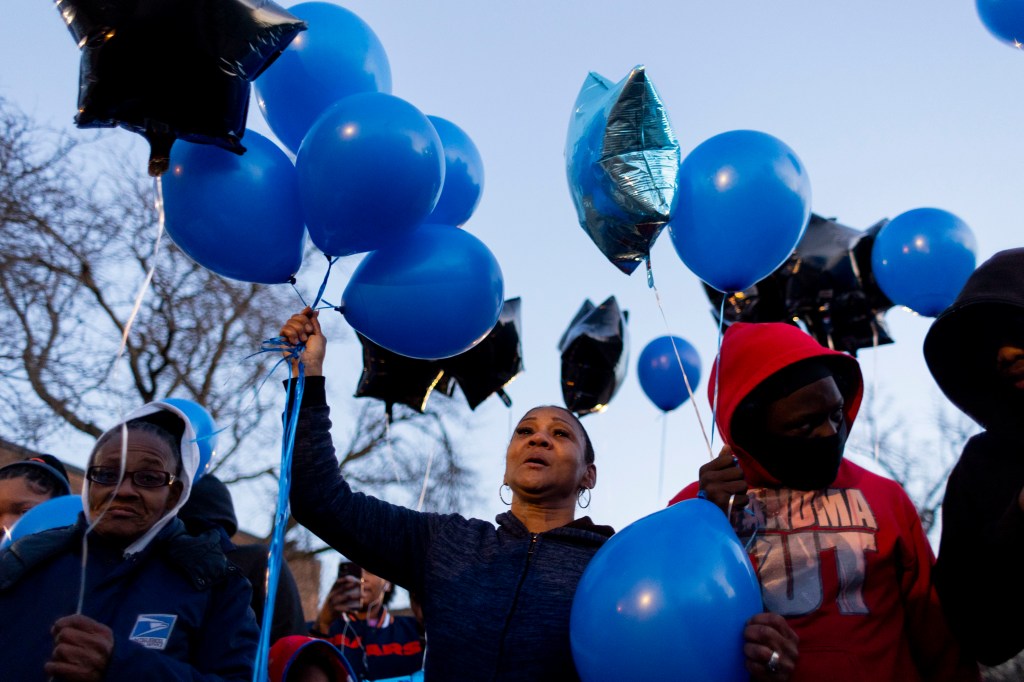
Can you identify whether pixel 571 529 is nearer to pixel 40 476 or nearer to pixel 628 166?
pixel 628 166

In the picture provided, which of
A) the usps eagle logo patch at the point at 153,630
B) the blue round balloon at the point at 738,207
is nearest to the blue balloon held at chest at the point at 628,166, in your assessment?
the blue round balloon at the point at 738,207

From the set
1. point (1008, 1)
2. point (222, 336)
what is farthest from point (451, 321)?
point (222, 336)

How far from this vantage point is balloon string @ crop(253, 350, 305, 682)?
2.05 m

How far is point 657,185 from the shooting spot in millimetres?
3139

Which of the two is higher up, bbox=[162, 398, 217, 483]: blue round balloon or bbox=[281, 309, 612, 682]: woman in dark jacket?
bbox=[162, 398, 217, 483]: blue round balloon

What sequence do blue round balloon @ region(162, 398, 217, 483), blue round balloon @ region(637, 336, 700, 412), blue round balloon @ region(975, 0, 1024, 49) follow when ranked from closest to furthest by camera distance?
1. blue round balloon @ region(162, 398, 217, 483)
2. blue round balloon @ region(975, 0, 1024, 49)
3. blue round balloon @ region(637, 336, 700, 412)

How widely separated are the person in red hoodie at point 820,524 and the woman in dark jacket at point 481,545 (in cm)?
40

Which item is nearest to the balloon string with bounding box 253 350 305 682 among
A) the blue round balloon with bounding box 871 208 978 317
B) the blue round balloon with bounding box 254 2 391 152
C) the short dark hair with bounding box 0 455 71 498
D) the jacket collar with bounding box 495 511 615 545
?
the jacket collar with bounding box 495 511 615 545

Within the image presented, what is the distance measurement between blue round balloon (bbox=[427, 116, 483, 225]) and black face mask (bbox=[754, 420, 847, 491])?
161 centimetres

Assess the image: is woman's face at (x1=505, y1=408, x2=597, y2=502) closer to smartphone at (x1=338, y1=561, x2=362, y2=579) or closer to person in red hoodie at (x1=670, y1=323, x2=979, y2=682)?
person in red hoodie at (x1=670, y1=323, x2=979, y2=682)

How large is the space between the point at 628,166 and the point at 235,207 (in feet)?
4.50

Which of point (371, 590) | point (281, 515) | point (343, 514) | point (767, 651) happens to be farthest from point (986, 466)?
point (371, 590)

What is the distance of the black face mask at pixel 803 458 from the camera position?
225 centimetres

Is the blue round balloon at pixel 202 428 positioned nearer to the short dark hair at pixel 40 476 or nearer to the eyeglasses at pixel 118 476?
the short dark hair at pixel 40 476
